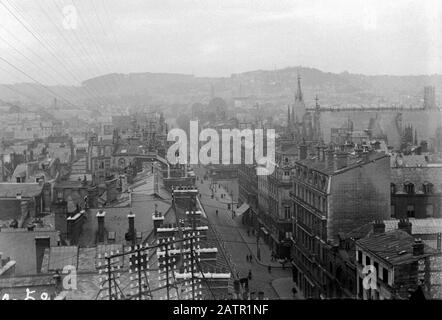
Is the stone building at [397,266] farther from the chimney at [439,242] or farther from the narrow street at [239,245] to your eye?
the narrow street at [239,245]

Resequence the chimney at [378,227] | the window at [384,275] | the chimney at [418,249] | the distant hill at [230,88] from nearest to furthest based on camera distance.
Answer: the window at [384,275] < the chimney at [418,249] < the distant hill at [230,88] < the chimney at [378,227]

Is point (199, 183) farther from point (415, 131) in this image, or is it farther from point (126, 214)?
point (415, 131)

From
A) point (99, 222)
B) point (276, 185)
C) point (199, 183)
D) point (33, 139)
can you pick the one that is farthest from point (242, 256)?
point (33, 139)

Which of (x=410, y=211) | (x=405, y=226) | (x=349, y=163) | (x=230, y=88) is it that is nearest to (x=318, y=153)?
(x=349, y=163)

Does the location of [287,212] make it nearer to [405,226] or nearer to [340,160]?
[340,160]

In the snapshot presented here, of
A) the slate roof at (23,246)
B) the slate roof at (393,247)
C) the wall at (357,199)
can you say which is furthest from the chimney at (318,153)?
the slate roof at (23,246)
